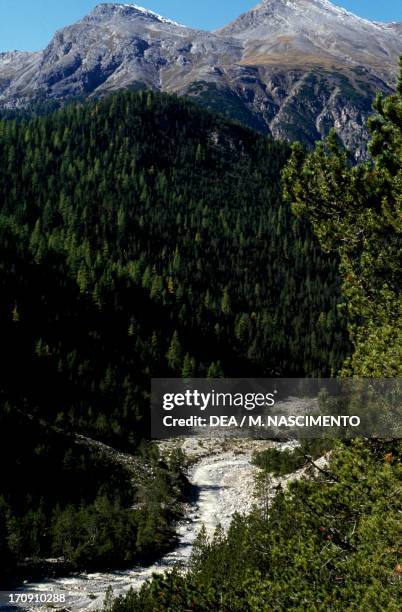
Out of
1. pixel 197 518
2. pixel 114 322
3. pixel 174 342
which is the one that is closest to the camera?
pixel 197 518

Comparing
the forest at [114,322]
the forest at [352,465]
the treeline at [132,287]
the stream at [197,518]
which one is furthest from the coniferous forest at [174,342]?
the stream at [197,518]

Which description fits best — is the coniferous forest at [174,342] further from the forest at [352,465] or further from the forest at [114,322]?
the forest at [114,322]

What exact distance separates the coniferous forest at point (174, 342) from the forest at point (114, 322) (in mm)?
340

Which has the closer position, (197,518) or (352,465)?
(352,465)

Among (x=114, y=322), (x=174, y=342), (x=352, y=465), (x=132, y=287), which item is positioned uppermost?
(x=132, y=287)

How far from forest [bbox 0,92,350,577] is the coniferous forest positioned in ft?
1.12

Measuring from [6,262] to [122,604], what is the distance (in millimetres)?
87122

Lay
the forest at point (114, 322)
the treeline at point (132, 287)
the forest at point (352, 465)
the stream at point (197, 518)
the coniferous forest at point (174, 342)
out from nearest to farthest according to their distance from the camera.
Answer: the forest at point (352, 465), the coniferous forest at point (174, 342), the stream at point (197, 518), the forest at point (114, 322), the treeline at point (132, 287)

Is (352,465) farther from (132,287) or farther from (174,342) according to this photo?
(132,287)

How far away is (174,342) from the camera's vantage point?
110 meters

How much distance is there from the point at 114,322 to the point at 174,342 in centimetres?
1400

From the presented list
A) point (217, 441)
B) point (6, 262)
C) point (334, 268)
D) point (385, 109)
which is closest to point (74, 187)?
point (6, 262)

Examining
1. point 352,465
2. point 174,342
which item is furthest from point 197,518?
point 174,342

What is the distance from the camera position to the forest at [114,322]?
4581 cm
